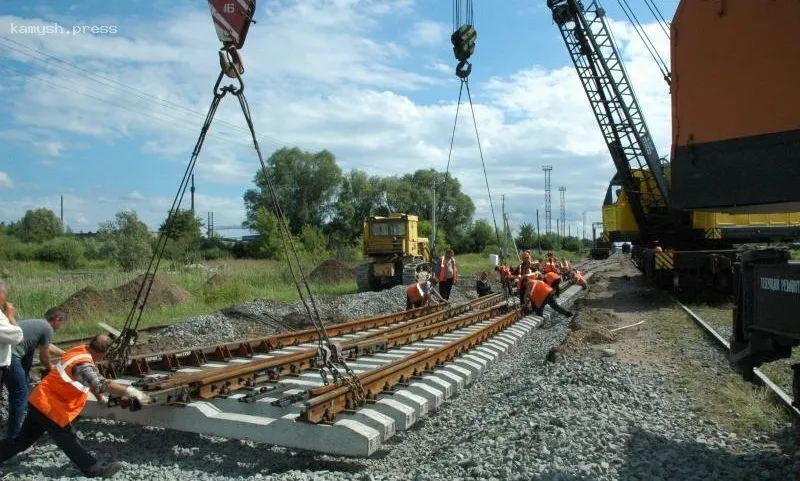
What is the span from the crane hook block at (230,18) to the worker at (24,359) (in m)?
3.06

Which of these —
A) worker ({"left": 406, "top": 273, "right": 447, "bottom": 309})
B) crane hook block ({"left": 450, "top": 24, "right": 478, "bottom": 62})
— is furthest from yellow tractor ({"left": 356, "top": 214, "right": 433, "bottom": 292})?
crane hook block ({"left": 450, "top": 24, "right": 478, "bottom": 62})

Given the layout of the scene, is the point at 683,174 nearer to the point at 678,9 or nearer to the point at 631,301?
the point at 678,9

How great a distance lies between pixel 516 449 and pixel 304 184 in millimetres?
66903

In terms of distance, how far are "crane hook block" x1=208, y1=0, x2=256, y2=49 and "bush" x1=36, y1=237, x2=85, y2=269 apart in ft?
155

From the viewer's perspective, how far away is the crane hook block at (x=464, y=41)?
11492 millimetres

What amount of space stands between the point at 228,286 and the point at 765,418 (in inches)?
658

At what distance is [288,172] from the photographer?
6981 cm

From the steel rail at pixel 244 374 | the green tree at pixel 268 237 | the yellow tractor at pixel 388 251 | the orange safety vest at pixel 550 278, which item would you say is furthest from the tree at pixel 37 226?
the steel rail at pixel 244 374

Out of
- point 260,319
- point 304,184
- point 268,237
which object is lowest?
point 260,319

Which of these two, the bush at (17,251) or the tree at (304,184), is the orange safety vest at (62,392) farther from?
the tree at (304,184)

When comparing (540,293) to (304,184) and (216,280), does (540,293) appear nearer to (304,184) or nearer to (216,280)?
(216,280)

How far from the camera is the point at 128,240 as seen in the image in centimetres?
3769

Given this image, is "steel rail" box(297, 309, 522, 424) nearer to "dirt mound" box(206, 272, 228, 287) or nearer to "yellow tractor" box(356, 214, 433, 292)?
"yellow tractor" box(356, 214, 433, 292)

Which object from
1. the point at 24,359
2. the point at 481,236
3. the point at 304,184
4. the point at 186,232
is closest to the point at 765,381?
the point at 24,359
